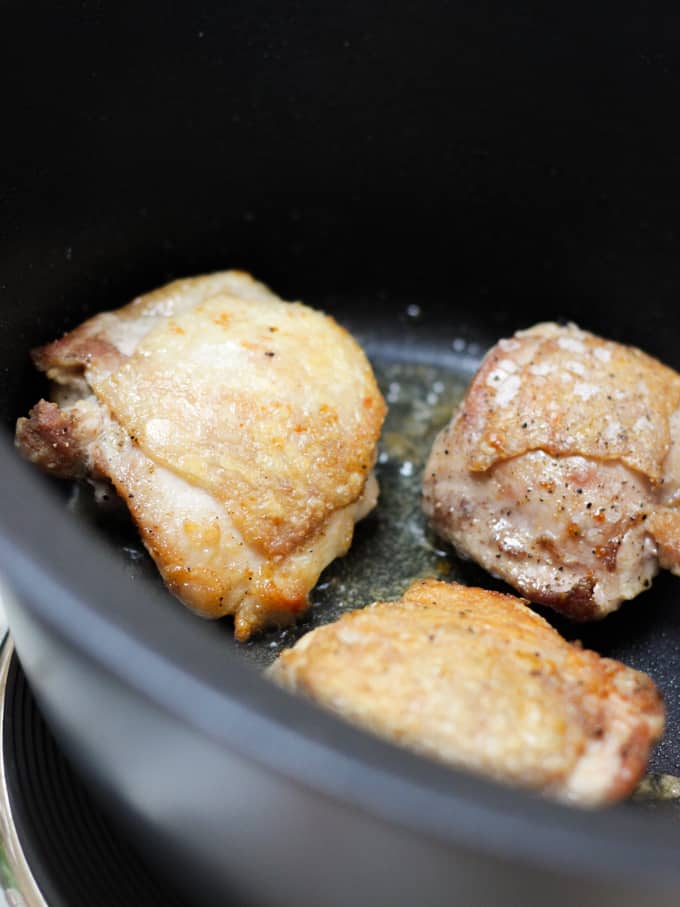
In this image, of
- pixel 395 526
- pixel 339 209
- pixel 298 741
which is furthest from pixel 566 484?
pixel 298 741

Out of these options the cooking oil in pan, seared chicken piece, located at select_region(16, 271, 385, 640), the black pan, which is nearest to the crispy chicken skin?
the black pan

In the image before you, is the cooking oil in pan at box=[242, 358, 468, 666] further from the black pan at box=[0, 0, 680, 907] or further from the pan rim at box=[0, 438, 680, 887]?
the pan rim at box=[0, 438, 680, 887]

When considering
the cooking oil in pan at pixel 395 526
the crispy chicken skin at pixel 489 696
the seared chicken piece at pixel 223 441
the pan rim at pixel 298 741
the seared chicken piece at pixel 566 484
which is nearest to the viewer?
the pan rim at pixel 298 741

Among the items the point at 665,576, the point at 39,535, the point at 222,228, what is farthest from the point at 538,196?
the point at 39,535

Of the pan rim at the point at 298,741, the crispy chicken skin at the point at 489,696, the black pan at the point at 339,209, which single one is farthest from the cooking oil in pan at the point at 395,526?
the pan rim at the point at 298,741

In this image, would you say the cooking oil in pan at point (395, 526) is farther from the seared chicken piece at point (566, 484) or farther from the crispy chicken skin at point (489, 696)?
the crispy chicken skin at point (489, 696)

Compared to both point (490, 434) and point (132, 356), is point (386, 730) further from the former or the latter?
point (132, 356)
